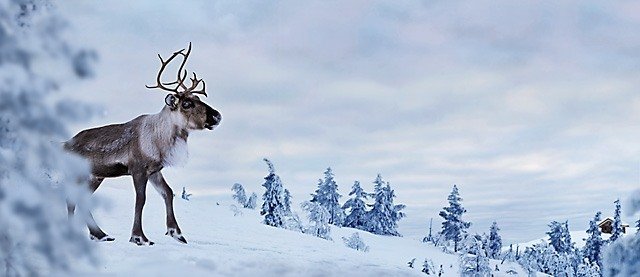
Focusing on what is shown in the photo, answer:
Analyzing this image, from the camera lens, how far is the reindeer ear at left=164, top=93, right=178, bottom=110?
7.29m

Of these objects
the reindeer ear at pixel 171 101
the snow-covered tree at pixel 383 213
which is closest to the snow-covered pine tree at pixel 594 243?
the snow-covered tree at pixel 383 213

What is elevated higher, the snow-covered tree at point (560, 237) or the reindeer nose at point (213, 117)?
the snow-covered tree at point (560, 237)

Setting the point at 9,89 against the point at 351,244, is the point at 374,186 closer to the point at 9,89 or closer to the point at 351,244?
the point at 351,244

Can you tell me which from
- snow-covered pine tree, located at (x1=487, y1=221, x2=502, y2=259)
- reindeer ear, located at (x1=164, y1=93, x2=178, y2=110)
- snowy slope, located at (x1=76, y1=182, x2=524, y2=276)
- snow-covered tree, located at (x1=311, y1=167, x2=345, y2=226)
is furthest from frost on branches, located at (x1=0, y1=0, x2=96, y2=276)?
snow-covered pine tree, located at (x1=487, y1=221, x2=502, y2=259)

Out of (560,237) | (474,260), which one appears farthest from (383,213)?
(474,260)

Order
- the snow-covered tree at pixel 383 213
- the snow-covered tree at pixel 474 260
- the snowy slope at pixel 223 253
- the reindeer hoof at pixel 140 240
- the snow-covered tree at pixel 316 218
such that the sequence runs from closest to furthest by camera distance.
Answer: the snowy slope at pixel 223 253 < the reindeer hoof at pixel 140 240 < the snow-covered tree at pixel 474 260 < the snow-covered tree at pixel 316 218 < the snow-covered tree at pixel 383 213

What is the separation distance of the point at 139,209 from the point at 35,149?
9.56ft

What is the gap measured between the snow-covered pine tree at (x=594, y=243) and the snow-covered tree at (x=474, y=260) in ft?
42.1

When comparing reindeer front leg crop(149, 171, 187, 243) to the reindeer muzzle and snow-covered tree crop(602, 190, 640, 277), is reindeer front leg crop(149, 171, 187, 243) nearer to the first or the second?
the reindeer muzzle

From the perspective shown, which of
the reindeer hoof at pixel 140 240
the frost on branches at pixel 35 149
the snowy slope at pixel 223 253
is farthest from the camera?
the reindeer hoof at pixel 140 240

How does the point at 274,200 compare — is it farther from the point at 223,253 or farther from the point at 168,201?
the point at 223,253

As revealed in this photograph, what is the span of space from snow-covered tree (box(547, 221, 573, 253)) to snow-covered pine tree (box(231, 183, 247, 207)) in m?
18.4

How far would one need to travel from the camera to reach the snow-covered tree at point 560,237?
105 ft

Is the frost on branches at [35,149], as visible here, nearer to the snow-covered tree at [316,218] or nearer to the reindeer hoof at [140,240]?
the reindeer hoof at [140,240]
